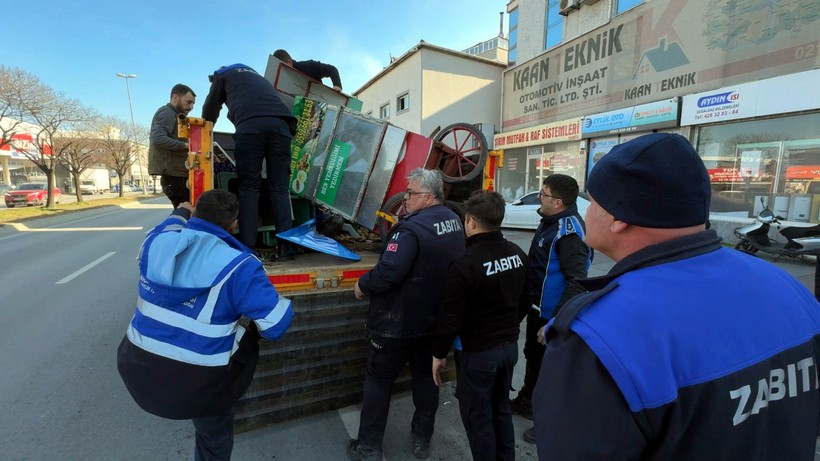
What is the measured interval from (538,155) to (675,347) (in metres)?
15.6

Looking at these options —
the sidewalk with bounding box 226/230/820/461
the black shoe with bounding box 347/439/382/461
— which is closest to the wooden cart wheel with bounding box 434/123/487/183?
the sidewalk with bounding box 226/230/820/461

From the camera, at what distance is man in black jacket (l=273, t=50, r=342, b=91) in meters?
4.37

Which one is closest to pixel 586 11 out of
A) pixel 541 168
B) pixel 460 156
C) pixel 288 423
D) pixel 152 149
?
pixel 541 168

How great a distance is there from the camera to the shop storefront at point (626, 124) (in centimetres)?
1062

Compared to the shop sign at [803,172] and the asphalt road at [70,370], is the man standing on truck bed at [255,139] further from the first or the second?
the shop sign at [803,172]

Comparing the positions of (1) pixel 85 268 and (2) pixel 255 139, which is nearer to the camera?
(2) pixel 255 139

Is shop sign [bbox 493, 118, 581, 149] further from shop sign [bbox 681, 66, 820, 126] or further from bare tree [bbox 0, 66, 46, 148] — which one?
bare tree [bbox 0, 66, 46, 148]

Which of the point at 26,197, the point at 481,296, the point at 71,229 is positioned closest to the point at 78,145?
the point at 26,197

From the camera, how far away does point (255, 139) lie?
3045 mm

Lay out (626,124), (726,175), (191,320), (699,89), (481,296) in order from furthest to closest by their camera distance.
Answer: (626,124) < (699,89) < (726,175) < (481,296) < (191,320)

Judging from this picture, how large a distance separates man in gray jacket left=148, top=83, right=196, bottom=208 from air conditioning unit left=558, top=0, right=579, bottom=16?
1403 centimetres

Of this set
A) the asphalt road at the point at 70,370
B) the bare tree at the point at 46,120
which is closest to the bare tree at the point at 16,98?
the bare tree at the point at 46,120

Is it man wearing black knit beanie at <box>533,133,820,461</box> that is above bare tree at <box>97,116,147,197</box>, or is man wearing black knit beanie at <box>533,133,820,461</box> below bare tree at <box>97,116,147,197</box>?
below

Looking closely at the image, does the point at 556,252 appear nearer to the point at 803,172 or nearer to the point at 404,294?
the point at 404,294
